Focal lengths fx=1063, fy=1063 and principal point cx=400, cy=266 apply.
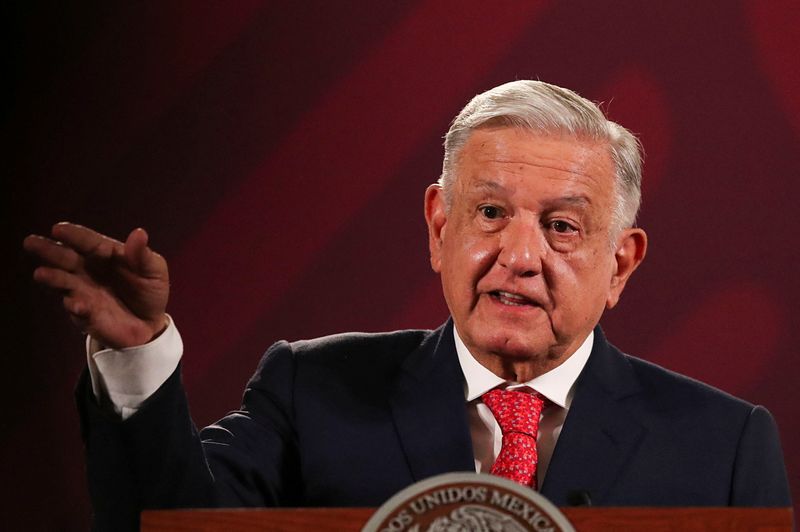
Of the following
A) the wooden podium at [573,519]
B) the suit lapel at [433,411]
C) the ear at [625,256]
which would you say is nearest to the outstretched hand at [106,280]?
the wooden podium at [573,519]

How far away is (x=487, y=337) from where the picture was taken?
1.60 metres

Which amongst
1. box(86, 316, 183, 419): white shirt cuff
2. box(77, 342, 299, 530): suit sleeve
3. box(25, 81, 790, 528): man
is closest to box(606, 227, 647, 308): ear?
box(25, 81, 790, 528): man

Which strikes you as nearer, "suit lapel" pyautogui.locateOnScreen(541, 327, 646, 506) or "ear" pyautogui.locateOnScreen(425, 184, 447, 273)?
"suit lapel" pyautogui.locateOnScreen(541, 327, 646, 506)

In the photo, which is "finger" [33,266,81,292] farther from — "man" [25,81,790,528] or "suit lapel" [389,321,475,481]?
"suit lapel" [389,321,475,481]

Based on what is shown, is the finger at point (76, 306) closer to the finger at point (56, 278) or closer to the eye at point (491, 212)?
the finger at point (56, 278)

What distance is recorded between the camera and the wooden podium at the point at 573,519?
3.34 ft

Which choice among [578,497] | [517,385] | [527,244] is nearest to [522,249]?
[527,244]

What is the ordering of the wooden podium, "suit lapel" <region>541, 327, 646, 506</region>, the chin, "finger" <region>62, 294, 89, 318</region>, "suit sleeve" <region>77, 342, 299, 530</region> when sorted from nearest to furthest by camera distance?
the wooden podium → "finger" <region>62, 294, 89, 318</region> → "suit sleeve" <region>77, 342, 299, 530</region> → "suit lapel" <region>541, 327, 646, 506</region> → the chin

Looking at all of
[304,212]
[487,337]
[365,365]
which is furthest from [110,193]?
[487,337]

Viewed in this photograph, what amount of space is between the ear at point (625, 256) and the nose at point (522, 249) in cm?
22

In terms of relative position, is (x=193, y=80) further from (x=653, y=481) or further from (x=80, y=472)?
(x=653, y=481)

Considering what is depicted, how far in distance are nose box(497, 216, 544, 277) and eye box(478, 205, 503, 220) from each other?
31 mm

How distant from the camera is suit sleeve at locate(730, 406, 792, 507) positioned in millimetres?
1570

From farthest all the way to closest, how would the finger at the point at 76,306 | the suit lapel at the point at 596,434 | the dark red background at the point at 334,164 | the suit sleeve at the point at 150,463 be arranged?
the dark red background at the point at 334,164 < the suit lapel at the point at 596,434 < the suit sleeve at the point at 150,463 < the finger at the point at 76,306
